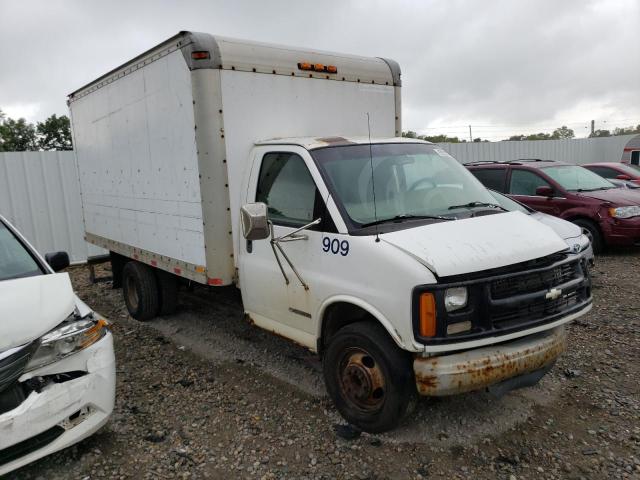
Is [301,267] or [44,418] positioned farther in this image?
[301,267]

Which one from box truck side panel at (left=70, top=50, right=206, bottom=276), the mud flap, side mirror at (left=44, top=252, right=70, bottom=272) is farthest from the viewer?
box truck side panel at (left=70, top=50, right=206, bottom=276)

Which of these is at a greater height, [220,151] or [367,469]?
[220,151]

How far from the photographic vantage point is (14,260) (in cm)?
397

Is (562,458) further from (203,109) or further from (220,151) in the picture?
(203,109)

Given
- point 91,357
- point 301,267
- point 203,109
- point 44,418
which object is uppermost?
point 203,109

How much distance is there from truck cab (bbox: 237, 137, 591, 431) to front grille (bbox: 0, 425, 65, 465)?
177 cm

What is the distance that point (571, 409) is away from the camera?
3.85m

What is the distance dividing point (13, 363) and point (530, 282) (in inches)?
129

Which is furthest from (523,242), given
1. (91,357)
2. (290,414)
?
(91,357)

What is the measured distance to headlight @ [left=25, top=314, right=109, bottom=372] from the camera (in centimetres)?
306

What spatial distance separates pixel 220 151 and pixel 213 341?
229 centimetres

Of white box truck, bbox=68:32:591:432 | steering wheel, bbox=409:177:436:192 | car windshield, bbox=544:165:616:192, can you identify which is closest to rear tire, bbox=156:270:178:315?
white box truck, bbox=68:32:591:432

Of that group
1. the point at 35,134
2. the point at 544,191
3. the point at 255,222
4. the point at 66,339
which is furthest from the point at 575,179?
the point at 35,134

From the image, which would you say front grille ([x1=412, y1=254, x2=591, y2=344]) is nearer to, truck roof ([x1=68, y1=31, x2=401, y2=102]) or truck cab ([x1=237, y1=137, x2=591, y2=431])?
truck cab ([x1=237, y1=137, x2=591, y2=431])
